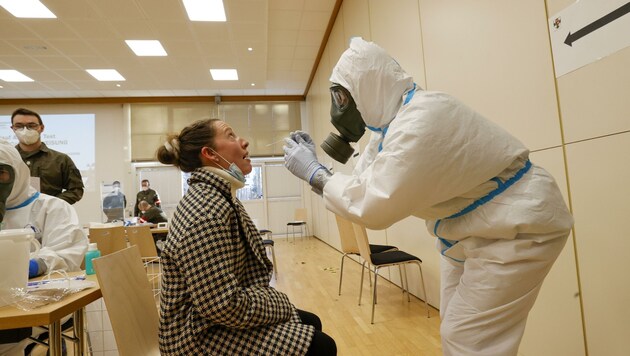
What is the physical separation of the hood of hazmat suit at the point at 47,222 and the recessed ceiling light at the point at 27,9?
12.6 feet

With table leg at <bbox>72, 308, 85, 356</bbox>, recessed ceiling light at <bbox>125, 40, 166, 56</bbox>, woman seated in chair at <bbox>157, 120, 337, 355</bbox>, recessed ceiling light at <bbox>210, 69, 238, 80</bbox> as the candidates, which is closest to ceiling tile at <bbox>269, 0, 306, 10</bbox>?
recessed ceiling light at <bbox>125, 40, 166, 56</bbox>

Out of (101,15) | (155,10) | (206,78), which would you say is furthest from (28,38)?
(206,78)

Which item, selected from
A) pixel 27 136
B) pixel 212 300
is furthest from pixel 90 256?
→ pixel 27 136

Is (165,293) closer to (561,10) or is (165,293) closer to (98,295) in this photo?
(98,295)

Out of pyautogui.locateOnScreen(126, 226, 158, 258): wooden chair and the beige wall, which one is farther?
pyautogui.locateOnScreen(126, 226, 158, 258): wooden chair

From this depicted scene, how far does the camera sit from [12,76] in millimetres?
6297

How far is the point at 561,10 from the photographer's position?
1.45m

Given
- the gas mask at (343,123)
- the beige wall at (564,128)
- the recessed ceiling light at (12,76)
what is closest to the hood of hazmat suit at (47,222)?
the gas mask at (343,123)

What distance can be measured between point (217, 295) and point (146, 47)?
5546 millimetres

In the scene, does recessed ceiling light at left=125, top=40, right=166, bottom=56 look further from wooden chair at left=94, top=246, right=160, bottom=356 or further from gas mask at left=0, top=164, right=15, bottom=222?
wooden chair at left=94, top=246, right=160, bottom=356

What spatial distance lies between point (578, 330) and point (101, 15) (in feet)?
18.2

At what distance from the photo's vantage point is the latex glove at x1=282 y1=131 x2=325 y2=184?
1.30 m

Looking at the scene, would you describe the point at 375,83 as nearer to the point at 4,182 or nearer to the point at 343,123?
the point at 343,123

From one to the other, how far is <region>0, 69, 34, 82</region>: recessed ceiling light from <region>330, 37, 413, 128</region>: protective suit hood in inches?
294
